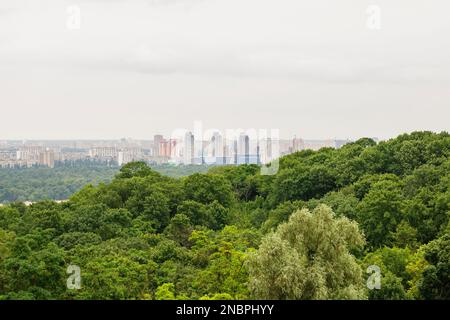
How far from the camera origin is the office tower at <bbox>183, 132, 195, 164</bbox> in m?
52.8

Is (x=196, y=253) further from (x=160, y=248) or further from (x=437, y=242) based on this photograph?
(x=437, y=242)

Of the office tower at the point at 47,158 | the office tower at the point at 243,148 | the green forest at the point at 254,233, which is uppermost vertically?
the office tower at the point at 243,148

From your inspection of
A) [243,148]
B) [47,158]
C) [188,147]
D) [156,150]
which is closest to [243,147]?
[243,148]

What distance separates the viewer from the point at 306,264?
69.5ft

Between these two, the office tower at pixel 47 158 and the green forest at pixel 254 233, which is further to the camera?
the office tower at pixel 47 158

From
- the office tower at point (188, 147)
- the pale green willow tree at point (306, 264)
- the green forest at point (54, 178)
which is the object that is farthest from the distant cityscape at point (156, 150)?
the pale green willow tree at point (306, 264)

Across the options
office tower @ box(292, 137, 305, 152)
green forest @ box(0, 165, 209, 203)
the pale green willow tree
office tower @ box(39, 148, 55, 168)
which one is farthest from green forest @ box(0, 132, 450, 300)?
office tower @ box(39, 148, 55, 168)

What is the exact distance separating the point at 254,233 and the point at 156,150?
1389 inches

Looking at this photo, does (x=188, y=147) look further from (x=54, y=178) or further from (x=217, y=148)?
(x=54, y=178)

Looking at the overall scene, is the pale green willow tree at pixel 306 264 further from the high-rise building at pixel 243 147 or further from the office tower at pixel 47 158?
the office tower at pixel 47 158

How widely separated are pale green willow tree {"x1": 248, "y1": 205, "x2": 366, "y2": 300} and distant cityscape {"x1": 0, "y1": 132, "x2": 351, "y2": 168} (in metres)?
27.7

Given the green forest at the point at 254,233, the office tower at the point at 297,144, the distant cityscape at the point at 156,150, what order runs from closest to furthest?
the green forest at the point at 254,233
the distant cityscape at the point at 156,150
the office tower at the point at 297,144

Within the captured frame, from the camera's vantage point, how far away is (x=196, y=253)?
1213 inches

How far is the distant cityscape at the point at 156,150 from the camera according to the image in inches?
2148
